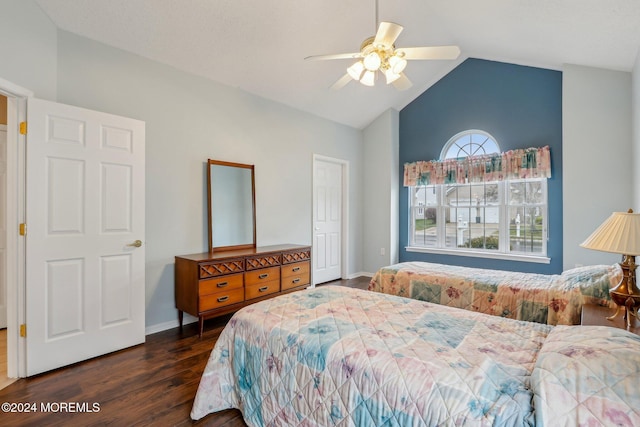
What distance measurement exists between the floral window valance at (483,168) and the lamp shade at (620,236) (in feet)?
A: 10.0

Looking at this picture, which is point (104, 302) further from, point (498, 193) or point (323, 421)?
point (498, 193)

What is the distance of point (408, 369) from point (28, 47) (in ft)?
10.6

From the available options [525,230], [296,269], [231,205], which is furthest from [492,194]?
[231,205]

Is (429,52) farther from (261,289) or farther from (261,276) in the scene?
(261,289)

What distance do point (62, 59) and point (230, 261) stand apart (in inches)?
85.7

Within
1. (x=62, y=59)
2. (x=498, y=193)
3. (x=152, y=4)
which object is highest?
(x=152, y=4)

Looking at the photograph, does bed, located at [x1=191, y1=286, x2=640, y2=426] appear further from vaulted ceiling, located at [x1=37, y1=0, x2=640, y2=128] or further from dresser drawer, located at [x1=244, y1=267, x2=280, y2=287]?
vaulted ceiling, located at [x1=37, y1=0, x2=640, y2=128]

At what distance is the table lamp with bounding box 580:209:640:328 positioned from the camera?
4.82 feet

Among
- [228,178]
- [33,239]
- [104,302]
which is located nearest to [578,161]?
[228,178]

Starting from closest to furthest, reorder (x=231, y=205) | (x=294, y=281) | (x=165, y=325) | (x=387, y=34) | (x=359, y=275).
A: (x=387, y=34), (x=165, y=325), (x=231, y=205), (x=294, y=281), (x=359, y=275)

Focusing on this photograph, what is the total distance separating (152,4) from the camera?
2625mm

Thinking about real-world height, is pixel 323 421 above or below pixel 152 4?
below

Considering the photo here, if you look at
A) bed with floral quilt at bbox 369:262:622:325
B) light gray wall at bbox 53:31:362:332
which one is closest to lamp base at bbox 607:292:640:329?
bed with floral quilt at bbox 369:262:622:325

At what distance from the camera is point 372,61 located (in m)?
2.23
